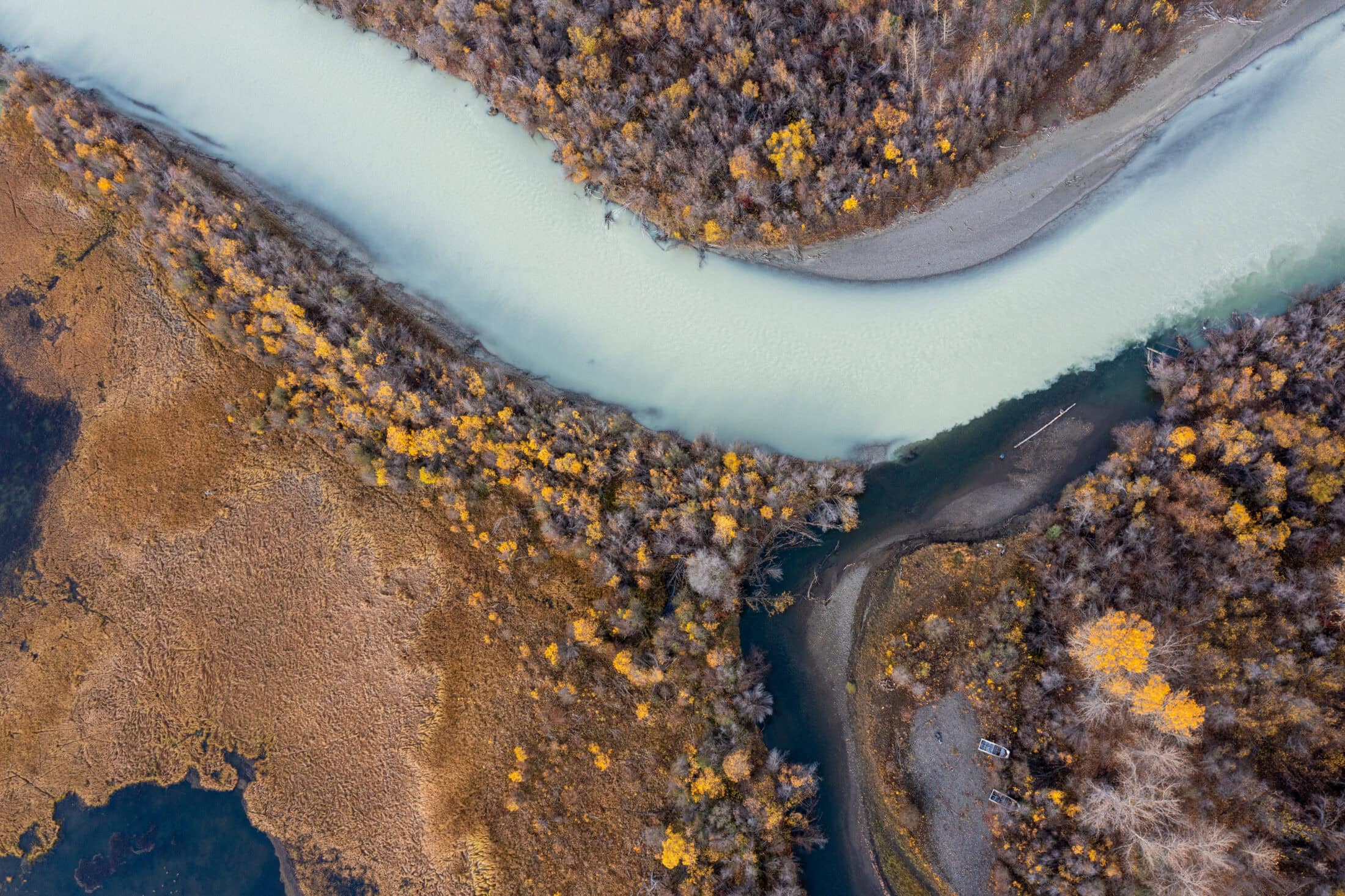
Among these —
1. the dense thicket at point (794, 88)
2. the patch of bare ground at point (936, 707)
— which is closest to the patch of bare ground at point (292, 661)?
the patch of bare ground at point (936, 707)

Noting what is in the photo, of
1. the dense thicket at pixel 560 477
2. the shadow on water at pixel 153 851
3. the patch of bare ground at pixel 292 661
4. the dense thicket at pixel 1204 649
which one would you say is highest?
the dense thicket at pixel 1204 649

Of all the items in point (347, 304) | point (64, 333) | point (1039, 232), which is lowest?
point (64, 333)

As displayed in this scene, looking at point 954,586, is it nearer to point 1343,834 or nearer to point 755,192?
point 1343,834

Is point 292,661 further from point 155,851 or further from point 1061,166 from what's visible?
point 1061,166

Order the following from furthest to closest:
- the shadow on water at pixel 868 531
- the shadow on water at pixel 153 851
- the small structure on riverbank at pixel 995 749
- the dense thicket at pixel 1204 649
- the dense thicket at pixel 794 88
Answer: the dense thicket at pixel 794 88 → the shadow on water at pixel 868 531 → the shadow on water at pixel 153 851 → the small structure on riverbank at pixel 995 749 → the dense thicket at pixel 1204 649

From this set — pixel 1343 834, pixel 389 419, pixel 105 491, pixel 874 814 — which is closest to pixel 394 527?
pixel 389 419

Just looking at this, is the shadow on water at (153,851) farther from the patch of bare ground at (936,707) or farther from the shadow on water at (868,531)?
the patch of bare ground at (936,707)

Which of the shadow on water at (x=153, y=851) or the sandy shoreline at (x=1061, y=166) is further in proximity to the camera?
the sandy shoreline at (x=1061, y=166)
